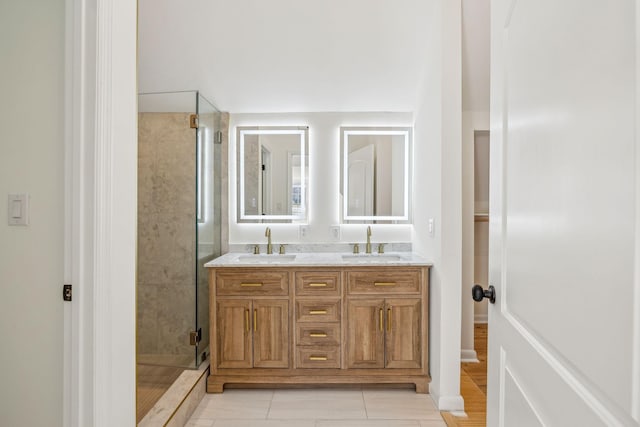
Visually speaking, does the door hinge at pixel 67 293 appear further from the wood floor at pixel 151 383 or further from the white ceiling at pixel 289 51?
the white ceiling at pixel 289 51

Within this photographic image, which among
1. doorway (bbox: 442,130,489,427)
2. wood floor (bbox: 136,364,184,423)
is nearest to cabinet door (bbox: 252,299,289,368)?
wood floor (bbox: 136,364,184,423)

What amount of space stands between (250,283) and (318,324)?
0.54 metres

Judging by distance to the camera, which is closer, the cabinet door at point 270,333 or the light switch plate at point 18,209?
the light switch plate at point 18,209

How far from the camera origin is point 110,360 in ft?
4.00

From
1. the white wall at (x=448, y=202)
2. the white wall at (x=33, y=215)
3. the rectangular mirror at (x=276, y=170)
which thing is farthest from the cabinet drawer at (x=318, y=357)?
the white wall at (x=33, y=215)

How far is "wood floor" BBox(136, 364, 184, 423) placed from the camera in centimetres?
207

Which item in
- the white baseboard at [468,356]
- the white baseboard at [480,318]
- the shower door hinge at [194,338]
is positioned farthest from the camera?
the white baseboard at [480,318]

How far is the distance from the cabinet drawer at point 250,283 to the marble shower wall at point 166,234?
0.91 feet

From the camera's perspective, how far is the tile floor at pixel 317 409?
208 cm

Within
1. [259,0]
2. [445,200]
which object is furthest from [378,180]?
[259,0]

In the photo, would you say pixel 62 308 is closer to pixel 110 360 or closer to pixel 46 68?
pixel 110 360

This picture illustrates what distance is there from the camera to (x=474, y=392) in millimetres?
2381

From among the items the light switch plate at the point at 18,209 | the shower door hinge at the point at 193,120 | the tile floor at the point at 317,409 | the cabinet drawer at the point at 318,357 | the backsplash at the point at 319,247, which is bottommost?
the tile floor at the point at 317,409

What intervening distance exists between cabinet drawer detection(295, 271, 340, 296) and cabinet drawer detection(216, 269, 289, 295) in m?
0.10
